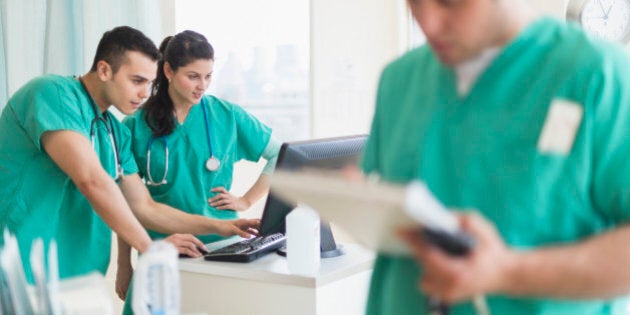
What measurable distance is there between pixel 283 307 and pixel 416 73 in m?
0.98

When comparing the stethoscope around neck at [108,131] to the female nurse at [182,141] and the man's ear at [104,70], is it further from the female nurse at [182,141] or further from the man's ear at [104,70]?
the female nurse at [182,141]

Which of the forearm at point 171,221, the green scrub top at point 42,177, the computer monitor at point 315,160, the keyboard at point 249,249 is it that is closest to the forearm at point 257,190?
the forearm at point 171,221

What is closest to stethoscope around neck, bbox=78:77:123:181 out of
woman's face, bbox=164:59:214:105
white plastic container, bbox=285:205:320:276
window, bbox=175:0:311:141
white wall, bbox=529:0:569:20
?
woman's face, bbox=164:59:214:105

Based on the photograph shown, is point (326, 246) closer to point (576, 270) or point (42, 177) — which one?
point (42, 177)

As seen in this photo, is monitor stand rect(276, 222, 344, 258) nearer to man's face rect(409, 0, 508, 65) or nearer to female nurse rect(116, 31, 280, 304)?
female nurse rect(116, 31, 280, 304)

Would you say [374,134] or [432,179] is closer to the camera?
[432,179]

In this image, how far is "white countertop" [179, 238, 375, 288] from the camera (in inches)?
73.9

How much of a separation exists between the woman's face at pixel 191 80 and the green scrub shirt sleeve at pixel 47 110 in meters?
0.48

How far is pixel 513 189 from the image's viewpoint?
3.00ft

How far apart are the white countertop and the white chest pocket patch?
1.04m

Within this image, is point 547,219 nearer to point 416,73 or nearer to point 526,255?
point 526,255

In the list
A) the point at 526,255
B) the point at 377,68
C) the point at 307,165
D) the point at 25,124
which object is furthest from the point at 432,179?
the point at 377,68

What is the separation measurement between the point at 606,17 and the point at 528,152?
7.20 ft

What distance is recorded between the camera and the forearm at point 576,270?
0.79 meters
